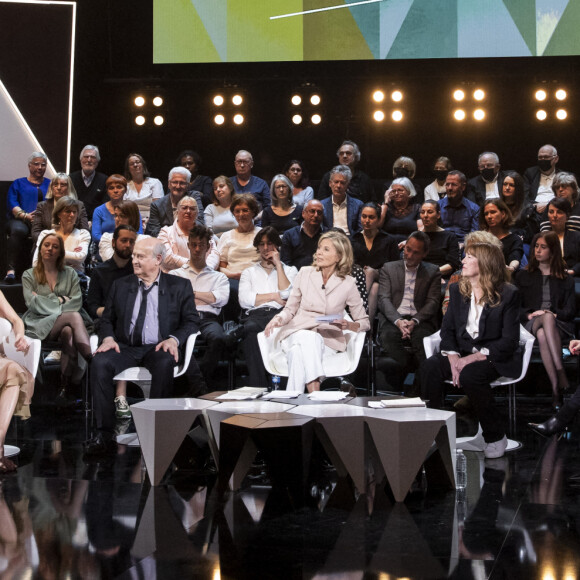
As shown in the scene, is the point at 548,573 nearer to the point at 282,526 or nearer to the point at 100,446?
the point at 282,526

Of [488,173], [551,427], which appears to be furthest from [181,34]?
[551,427]

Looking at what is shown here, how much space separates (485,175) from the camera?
8195mm

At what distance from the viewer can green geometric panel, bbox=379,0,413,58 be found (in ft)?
28.3

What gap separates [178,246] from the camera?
6.83 meters

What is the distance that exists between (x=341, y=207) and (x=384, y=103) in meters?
2.22

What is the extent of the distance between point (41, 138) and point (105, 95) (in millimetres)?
857

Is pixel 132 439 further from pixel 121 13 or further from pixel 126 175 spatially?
pixel 121 13

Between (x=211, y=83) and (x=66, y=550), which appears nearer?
(x=66, y=550)

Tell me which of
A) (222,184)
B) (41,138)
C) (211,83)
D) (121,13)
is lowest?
(222,184)

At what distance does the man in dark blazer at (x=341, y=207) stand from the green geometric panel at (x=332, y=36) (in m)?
1.79

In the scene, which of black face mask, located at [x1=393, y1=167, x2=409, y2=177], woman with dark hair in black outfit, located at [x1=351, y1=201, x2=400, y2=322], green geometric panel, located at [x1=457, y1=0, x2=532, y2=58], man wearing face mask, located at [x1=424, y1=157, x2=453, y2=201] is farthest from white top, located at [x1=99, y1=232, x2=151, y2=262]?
green geometric panel, located at [x1=457, y1=0, x2=532, y2=58]

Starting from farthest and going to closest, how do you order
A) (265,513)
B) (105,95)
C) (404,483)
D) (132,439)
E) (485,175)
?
(105,95) < (485,175) < (132,439) < (404,483) < (265,513)

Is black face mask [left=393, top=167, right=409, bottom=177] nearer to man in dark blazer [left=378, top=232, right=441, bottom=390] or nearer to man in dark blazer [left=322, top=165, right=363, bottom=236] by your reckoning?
man in dark blazer [left=322, top=165, right=363, bottom=236]

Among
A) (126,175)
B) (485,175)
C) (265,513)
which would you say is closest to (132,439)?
(265,513)
